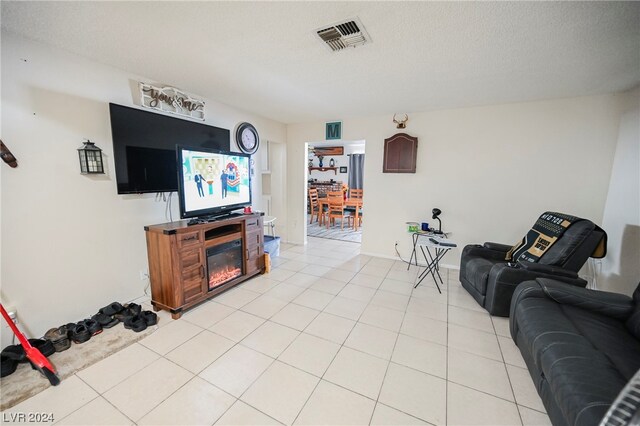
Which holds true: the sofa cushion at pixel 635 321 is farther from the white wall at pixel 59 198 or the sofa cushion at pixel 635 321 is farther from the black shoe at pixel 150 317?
the white wall at pixel 59 198

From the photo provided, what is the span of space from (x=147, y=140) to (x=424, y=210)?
3683 millimetres

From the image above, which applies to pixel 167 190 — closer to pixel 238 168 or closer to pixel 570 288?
pixel 238 168

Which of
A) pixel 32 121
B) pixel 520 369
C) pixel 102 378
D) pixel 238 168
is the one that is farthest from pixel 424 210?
pixel 32 121

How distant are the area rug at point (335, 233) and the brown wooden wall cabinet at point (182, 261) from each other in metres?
3.06

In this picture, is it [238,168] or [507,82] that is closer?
[507,82]

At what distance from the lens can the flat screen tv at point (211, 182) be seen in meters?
2.38

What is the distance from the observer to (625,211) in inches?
98.2

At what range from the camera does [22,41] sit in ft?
5.87

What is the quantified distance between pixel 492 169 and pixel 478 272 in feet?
5.17

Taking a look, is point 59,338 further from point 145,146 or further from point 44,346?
point 145,146

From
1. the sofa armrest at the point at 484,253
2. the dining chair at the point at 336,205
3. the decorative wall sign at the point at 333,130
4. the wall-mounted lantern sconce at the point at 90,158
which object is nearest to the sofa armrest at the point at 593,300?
the sofa armrest at the point at 484,253

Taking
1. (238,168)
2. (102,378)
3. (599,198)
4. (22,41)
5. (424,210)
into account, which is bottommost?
(102,378)

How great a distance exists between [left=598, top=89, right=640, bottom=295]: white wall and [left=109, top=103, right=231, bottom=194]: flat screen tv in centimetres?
464

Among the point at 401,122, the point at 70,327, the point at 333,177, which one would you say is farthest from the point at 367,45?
the point at 333,177
